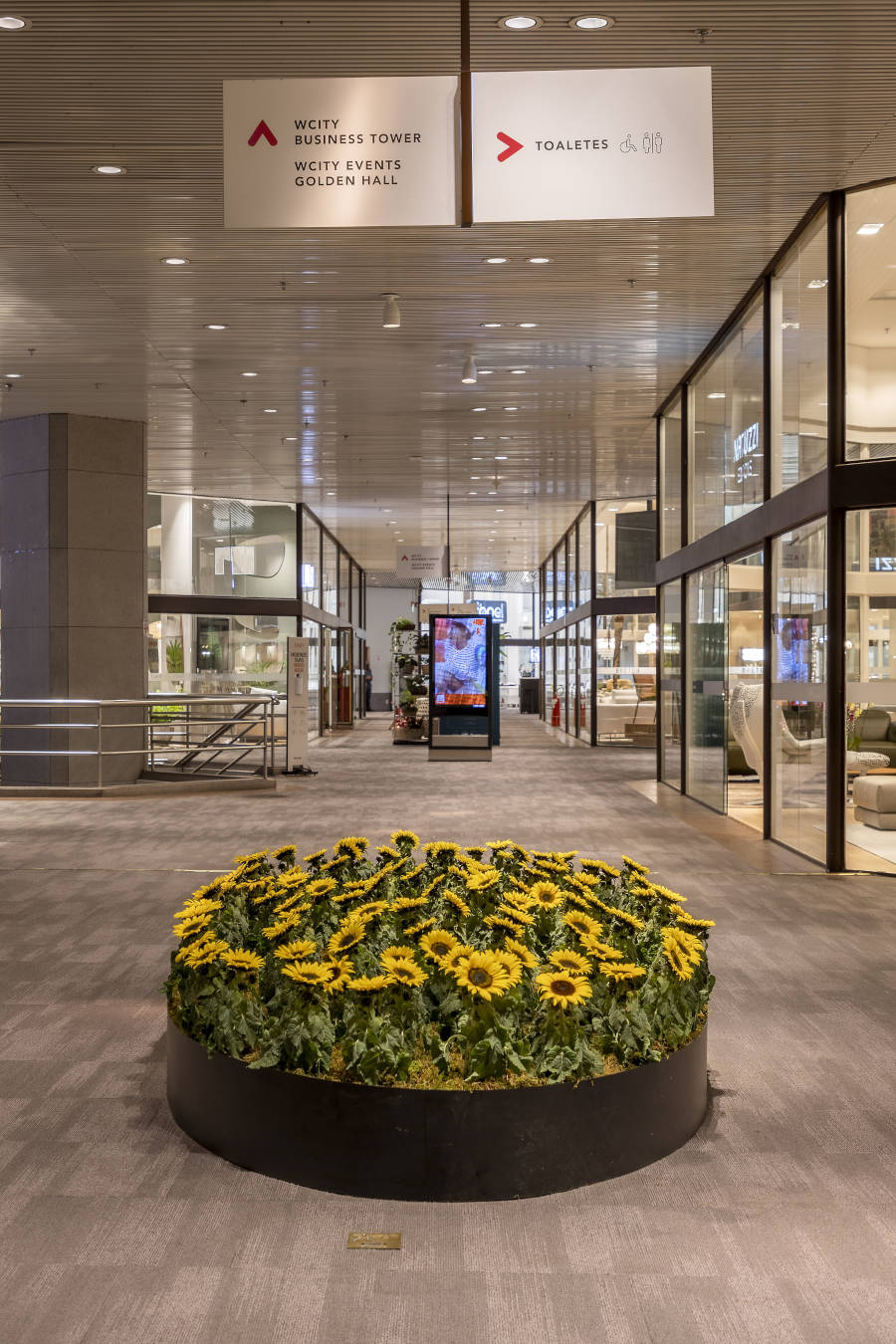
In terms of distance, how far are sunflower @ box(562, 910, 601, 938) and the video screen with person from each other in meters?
15.9

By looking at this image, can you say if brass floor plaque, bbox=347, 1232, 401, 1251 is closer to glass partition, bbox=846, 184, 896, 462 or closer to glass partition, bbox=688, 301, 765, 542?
glass partition, bbox=846, 184, 896, 462

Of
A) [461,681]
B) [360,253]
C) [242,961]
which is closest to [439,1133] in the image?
[242,961]

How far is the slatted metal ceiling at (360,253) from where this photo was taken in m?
5.90

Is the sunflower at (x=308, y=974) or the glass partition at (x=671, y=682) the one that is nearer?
the sunflower at (x=308, y=974)

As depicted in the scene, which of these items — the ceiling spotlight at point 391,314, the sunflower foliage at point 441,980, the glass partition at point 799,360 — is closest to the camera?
the sunflower foliage at point 441,980

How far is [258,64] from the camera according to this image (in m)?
6.18

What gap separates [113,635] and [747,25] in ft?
33.8

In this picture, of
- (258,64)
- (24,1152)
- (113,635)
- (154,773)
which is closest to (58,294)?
(258,64)

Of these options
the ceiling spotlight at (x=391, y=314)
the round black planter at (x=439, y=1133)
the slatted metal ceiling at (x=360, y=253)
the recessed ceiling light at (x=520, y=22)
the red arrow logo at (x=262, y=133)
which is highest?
the recessed ceiling light at (x=520, y=22)

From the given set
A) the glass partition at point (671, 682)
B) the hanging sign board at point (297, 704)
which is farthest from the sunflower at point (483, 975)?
the hanging sign board at point (297, 704)

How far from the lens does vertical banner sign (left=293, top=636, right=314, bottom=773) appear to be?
52.6ft

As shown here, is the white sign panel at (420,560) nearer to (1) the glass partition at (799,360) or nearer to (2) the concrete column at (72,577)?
(2) the concrete column at (72,577)

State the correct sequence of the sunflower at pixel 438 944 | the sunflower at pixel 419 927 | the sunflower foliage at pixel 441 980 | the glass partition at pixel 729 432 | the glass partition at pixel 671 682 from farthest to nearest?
the glass partition at pixel 671 682, the glass partition at pixel 729 432, the sunflower at pixel 419 927, the sunflower at pixel 438 944, the sunflower foliage at pixel 441 980

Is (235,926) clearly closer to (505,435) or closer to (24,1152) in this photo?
(24,1152)
